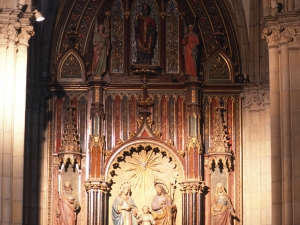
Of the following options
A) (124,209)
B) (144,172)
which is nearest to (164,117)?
(144,172)

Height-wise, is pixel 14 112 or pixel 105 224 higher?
pixel 14 112

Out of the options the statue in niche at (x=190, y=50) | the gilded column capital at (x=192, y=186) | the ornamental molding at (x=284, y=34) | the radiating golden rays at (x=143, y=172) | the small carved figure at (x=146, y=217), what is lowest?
the small carved figure at (x=146, y=217)

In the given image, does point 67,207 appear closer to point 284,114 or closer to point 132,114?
point 132,114

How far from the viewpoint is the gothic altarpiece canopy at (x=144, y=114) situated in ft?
112

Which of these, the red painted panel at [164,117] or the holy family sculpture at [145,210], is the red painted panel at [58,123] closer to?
the holy family sculpture at [145,210]

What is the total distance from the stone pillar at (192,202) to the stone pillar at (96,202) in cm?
256

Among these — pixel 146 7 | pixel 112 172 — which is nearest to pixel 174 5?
pixel 146 7

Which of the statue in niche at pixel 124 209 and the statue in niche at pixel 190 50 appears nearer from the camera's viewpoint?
the statue in niche at pixel 124 209

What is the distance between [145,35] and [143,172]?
15.0 feet

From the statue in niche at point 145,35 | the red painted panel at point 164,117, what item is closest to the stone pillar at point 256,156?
the red painted panel at point 164,117

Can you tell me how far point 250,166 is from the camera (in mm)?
34406

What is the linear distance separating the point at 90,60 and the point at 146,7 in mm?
2605

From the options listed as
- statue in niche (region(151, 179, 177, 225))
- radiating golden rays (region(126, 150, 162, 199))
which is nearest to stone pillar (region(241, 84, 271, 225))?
statue in niche (region(151, 179, 177, 225))

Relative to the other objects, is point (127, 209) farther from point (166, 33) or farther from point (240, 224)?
point (166, 33)
